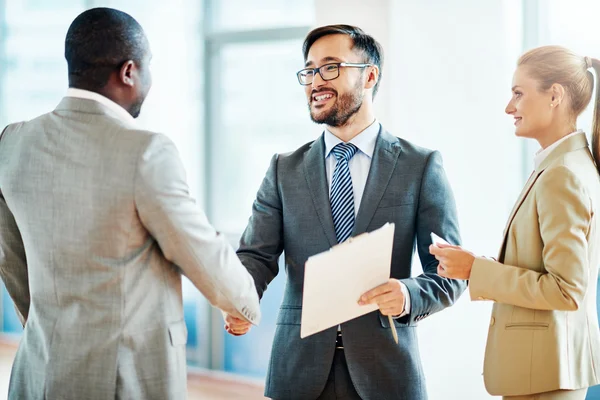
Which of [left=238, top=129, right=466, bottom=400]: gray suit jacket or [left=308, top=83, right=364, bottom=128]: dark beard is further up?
[left=308, top=83, right=364, bottom=128]: dark beard

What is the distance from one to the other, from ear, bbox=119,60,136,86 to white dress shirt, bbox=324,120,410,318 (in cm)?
74

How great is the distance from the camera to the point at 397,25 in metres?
3.45

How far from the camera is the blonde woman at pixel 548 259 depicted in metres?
1.79

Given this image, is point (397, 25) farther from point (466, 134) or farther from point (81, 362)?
point (81, 362)

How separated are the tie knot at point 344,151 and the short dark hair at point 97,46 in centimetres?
77

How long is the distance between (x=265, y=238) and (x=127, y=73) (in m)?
0.76

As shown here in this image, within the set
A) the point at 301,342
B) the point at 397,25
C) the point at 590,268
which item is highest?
the point at 397,25

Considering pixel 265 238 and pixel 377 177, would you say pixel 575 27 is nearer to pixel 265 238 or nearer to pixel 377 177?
pixel 377 177

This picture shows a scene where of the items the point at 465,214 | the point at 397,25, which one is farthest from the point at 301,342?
the point at 397,25

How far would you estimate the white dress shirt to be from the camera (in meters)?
2.20

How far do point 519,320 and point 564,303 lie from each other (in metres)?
0.15

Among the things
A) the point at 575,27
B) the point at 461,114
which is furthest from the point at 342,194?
the point at 575,27

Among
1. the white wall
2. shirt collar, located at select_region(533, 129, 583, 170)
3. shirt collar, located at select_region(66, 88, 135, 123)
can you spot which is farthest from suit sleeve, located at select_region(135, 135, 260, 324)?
the white wall

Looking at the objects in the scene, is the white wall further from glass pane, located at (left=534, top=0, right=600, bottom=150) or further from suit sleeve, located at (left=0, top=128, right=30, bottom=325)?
suit sleeve, located at (left=0, top=128, right=30, bottom=325)
